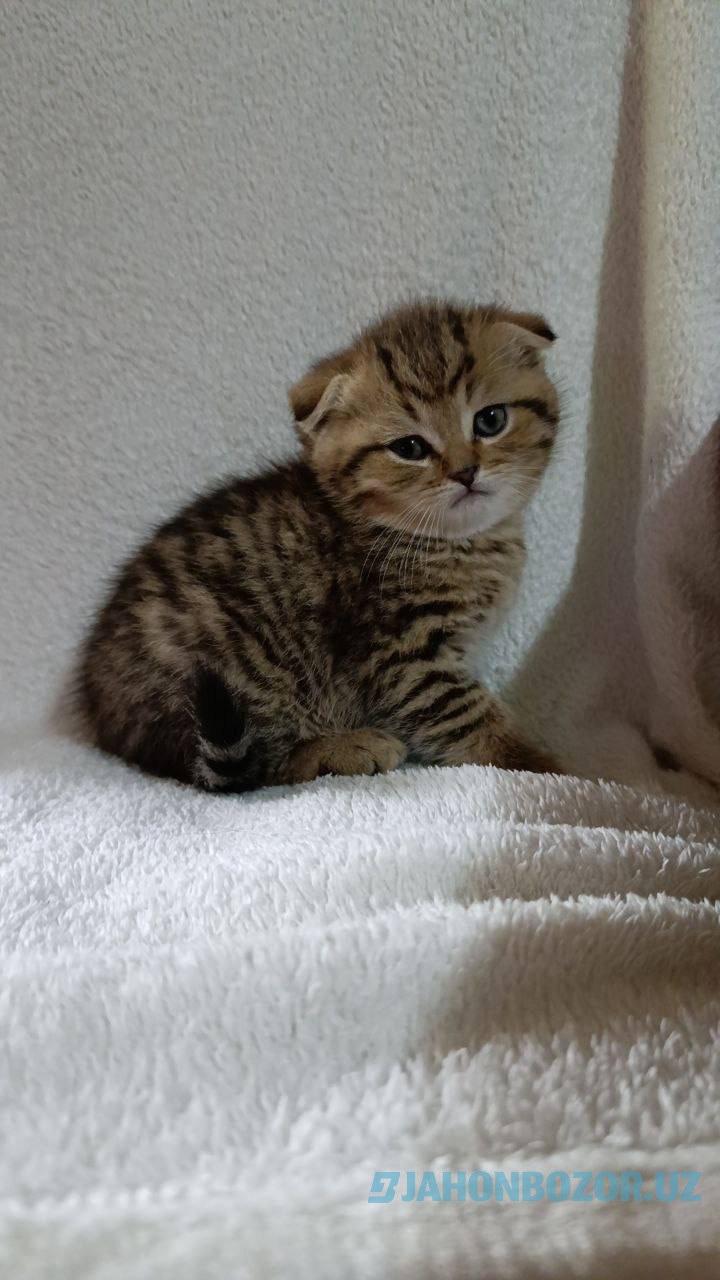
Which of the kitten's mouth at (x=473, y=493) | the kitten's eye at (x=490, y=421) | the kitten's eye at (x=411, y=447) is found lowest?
the kitten's mouth at (x=473, y=493)

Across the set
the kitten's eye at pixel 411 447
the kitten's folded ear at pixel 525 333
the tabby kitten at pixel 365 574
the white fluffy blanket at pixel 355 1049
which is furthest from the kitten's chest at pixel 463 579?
the white fluffy blanket at pixel 355 1049

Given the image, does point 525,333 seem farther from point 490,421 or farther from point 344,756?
point 344,756

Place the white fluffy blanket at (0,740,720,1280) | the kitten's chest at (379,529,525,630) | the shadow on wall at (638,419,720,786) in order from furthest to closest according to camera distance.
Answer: the kitten's chest at (379,529,525,630)
the shadow on wall at (638,419,720,786)
the white fluffy blanket at (0,740,720,1280)

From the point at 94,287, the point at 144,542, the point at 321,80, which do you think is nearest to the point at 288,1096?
the point at 144,542

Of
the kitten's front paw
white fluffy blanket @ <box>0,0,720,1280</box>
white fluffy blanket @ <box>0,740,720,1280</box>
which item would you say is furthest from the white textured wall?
white fluffy blanket @ <box>0,740,720,1280</box>

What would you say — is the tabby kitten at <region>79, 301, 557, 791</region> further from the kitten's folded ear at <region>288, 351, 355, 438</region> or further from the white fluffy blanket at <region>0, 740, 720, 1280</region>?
the white fluffy blanket at <region>0, 740, 720, 1280</region>

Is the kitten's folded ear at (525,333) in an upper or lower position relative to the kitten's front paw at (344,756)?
upper

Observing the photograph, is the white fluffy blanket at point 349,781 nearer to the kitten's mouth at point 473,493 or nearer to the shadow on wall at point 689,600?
the shadow on wall at point 689,600
